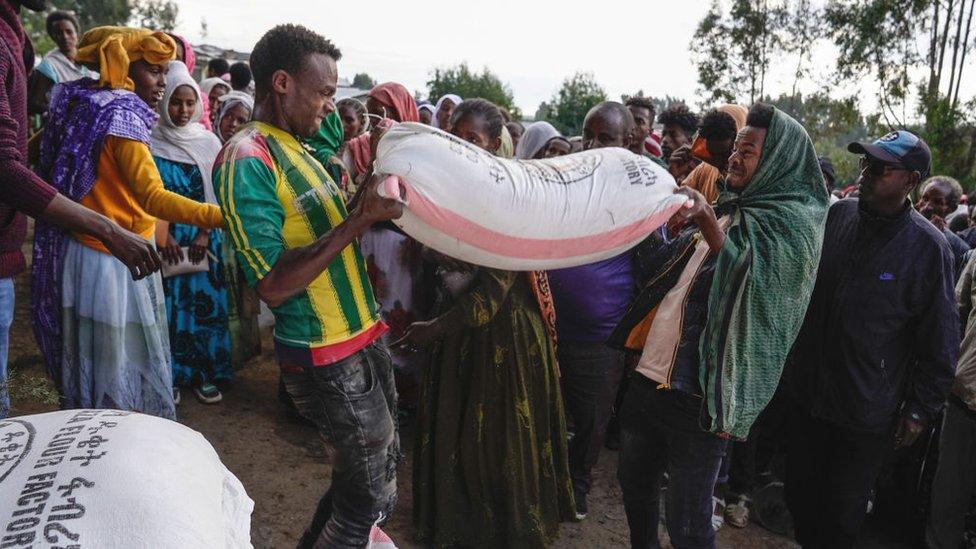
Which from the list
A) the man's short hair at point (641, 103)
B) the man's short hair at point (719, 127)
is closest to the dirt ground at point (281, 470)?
the man's short hair at point (719, 127)

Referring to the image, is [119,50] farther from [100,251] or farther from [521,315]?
[521,315]

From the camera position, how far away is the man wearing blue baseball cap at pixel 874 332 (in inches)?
99.9

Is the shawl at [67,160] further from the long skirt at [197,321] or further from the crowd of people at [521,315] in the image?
the long skirt at [197,321]

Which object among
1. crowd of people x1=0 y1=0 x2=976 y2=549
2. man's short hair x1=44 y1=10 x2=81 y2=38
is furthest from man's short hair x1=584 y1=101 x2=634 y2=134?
man's short hair x1=44 y1=10 x2=81 y2=38

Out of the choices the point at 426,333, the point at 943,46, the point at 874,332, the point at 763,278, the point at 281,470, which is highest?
the point at 943,46

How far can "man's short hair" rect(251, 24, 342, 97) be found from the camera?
6.37 ft

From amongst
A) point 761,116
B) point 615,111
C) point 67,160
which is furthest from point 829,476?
point 67,160

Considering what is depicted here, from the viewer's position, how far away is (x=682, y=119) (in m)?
4.99

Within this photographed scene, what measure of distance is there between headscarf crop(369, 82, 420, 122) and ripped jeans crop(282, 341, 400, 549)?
2209mm

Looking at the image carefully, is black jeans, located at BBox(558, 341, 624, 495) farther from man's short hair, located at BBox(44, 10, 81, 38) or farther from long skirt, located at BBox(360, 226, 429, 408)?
man's short hair, located at BBox(44, 10, 81, 38)

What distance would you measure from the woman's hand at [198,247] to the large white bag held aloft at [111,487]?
270 centimetres

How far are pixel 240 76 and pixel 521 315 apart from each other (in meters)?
5.45

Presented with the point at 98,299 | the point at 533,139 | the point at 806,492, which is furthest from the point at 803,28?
the point at 98,299

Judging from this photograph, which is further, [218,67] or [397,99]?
[218,67]
